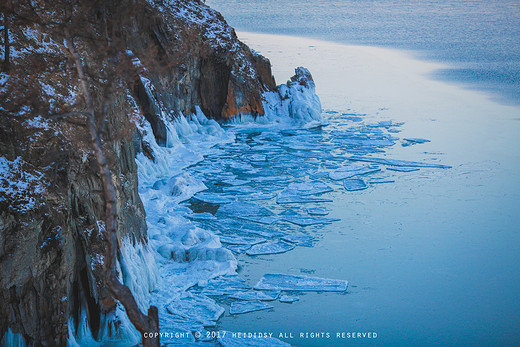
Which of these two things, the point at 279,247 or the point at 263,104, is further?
the point at 263,104

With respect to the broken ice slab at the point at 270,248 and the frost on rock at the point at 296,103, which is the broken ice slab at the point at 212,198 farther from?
the frost on rock at the point at 296,103

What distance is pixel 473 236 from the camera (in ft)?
44.9

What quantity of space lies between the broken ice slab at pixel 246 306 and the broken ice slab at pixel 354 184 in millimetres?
6998

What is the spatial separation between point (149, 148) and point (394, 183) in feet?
23.9

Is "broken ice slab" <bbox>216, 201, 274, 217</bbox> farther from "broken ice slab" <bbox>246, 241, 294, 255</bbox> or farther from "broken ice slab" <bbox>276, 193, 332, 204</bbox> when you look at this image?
"broken ice slab" <bbox>246, 241, 294, 255</bbox>

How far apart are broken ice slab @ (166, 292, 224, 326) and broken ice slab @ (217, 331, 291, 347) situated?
Result: 467 mm

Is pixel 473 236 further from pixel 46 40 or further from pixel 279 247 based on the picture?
pixel 46 40

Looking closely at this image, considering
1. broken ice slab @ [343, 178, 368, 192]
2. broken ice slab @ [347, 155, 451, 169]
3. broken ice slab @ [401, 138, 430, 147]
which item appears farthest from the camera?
broken ice slab @ [401, 138, 430, 147]

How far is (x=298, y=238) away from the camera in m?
13.4

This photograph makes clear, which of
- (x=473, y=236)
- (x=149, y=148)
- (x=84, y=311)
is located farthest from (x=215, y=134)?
(x=84, y=311)

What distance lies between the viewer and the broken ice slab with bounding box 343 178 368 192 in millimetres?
16969

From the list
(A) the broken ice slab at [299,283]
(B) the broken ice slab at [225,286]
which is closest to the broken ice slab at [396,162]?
(A) the broken ice slab at [299,283]

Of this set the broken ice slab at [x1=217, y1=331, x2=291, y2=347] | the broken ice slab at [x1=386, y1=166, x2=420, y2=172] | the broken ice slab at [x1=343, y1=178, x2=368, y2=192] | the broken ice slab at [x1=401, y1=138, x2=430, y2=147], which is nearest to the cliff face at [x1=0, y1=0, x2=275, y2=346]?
the broken ice slab at [x1=217, y1=331, x2=291, y2=347]

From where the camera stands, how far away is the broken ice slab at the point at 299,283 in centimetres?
1105
